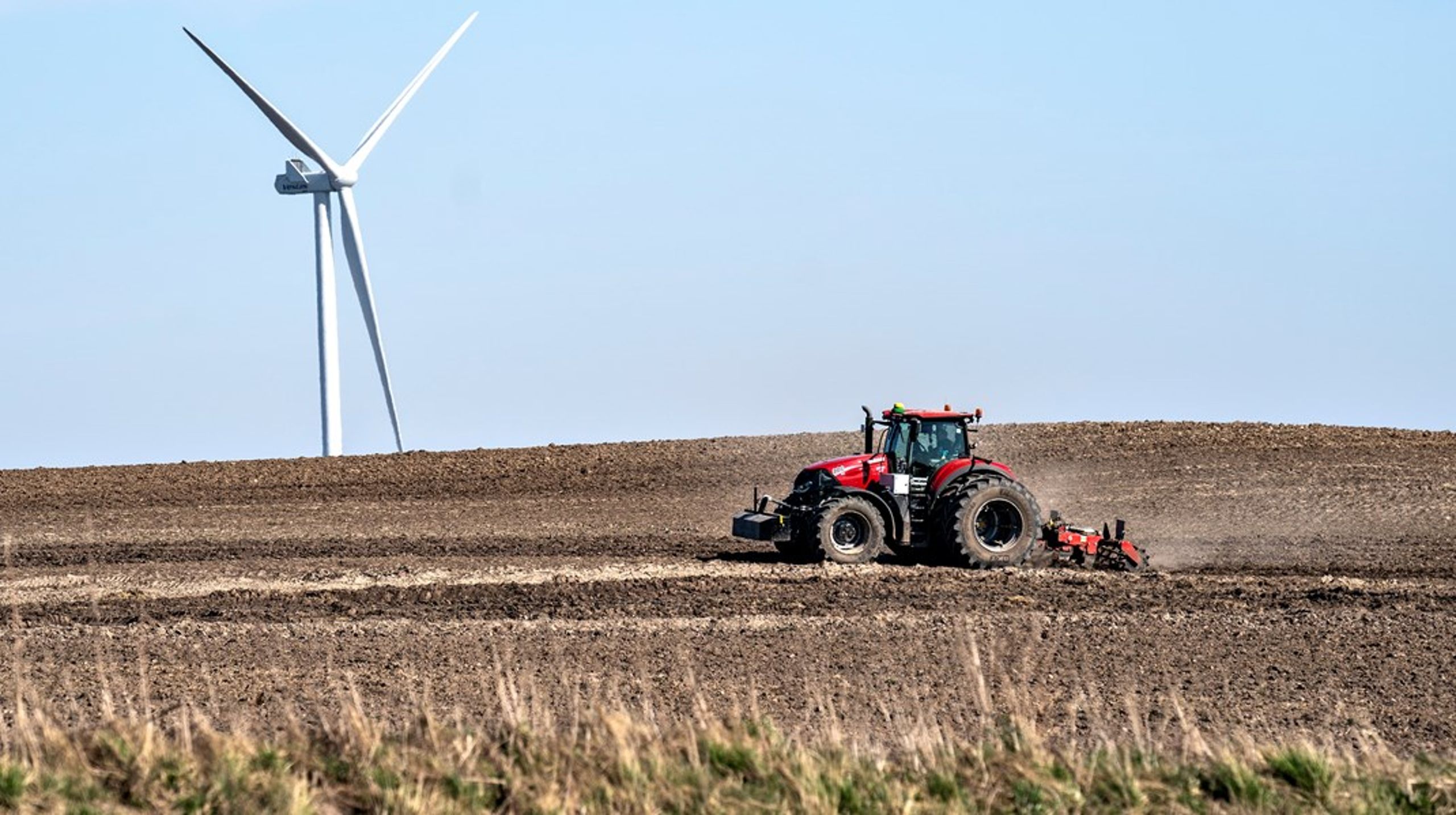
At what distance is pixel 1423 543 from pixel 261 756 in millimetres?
20337

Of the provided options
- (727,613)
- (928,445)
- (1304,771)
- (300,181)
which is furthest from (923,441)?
(300,181)

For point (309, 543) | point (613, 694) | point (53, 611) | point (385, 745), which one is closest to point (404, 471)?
point (309, 543)

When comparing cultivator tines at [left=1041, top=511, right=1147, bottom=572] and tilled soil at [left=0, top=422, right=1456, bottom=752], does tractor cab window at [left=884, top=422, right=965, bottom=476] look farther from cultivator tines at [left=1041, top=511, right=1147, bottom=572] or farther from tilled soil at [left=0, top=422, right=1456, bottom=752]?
cultivator tines at [left=1041, top=511, right=1147, bottom=572]

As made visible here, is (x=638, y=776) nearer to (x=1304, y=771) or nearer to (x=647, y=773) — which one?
(x=647, y=773)

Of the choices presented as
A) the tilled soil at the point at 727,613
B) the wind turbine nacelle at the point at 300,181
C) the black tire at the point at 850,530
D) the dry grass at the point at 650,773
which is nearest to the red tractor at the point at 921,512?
the black tire at the point at 850,530

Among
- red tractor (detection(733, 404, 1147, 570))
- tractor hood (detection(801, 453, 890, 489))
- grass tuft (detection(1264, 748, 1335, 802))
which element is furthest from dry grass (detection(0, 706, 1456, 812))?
tractor hood (detection(801, 453, 890, 489))

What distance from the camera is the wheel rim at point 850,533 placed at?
20906 millimetres

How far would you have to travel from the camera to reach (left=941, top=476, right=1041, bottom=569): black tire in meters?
20.3

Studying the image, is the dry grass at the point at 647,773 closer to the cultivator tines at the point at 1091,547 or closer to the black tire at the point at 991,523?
the black tire at the point at 991,523

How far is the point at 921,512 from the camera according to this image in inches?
830

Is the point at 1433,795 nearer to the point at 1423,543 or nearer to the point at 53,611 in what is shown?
the point at 53,611

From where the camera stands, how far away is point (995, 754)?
9367mm

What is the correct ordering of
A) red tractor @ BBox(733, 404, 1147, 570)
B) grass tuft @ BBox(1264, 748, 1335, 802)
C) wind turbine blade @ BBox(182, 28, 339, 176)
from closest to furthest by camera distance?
grass tuft @ BBox(1264, 748, 1335, 802) < red tractor @ BBox(733, 404, 1147, 570) < wind turbine blade @ BBox(182, 28, 339, 176)

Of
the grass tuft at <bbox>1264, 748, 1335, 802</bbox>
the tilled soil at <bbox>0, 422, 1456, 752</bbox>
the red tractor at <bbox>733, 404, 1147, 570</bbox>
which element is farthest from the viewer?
the red tractor at <bbox>733, 404, 1147, 570</bbox>
